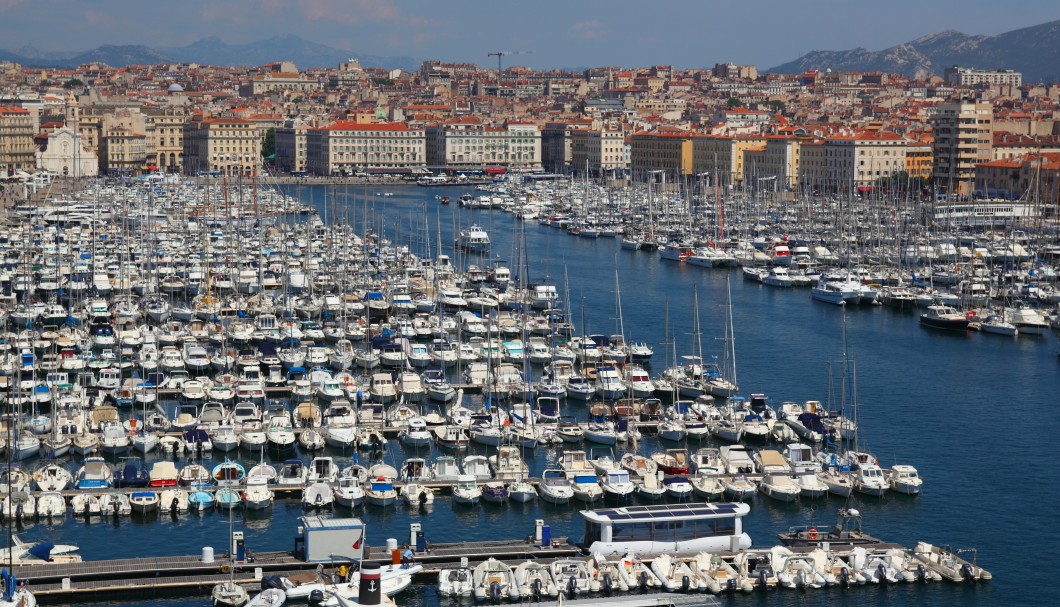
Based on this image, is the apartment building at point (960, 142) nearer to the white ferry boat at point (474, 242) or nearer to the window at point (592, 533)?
the white ferry boat at point (474, 242)

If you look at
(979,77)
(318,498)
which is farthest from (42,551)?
(979,77)

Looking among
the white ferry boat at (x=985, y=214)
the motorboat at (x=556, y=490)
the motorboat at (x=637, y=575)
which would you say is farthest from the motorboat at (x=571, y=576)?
the white ferry boat at (x=985, y=214)

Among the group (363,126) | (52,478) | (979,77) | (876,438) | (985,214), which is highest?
(979,77)

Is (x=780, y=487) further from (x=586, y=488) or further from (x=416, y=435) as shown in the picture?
(x=416, y=435)

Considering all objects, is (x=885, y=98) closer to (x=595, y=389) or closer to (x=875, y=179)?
(x=875, y=179)

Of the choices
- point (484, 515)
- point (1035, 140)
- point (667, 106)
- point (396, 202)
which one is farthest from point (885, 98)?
point (484, 515)

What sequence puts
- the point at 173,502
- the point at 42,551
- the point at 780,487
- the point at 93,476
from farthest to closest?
the point at 780,487
the point at 93,476
the point at 173,502
the point at 42,551

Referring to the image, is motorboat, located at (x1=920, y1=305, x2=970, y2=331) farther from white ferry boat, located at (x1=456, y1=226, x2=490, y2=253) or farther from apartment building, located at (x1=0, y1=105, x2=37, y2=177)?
apartment building, located at (x1=0, y1=105, x2=37, y2=177)
